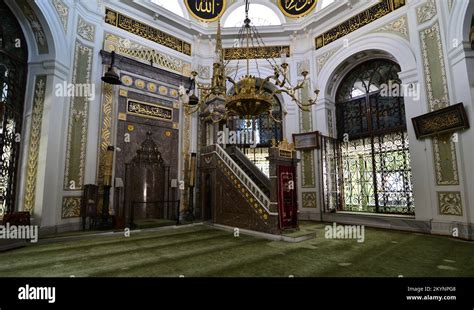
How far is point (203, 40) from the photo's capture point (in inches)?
343

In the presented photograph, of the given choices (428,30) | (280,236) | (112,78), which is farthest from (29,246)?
Answer: (428,30)

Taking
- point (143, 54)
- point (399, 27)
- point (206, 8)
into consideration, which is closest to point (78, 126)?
point (143, 54)

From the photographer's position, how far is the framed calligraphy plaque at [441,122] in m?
Result: 4.59

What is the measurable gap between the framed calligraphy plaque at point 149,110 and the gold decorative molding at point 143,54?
1316 millimetres

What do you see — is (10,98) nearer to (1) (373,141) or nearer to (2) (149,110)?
(2) (149,110)

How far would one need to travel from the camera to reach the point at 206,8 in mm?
8719

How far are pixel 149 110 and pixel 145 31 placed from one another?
2.48m

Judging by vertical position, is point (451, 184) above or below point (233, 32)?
below

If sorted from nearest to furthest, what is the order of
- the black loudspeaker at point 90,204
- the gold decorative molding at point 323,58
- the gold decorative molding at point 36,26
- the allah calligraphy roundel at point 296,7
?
1. the gold decorative molding at point 36,26
2. the black loudspeaker at point 90,204
3. the gold decorative molding at point 323,58
4. the allah calligraphy roundel at point 296,7

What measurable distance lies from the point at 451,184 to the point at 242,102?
14.7 ft

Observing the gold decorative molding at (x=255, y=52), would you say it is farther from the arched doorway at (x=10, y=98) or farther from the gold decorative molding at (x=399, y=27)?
the arched doorway at (x=10, y=98)

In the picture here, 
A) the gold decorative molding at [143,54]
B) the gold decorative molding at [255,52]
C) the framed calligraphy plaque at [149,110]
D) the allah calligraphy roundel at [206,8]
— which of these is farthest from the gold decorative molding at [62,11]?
the gold decorative molding at [255,52]

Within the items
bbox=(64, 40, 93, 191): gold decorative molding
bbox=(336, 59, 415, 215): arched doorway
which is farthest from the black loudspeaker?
bbox=(336, 59, 415, 215): arched doorway

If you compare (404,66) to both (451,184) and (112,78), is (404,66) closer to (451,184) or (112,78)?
(451,184)
